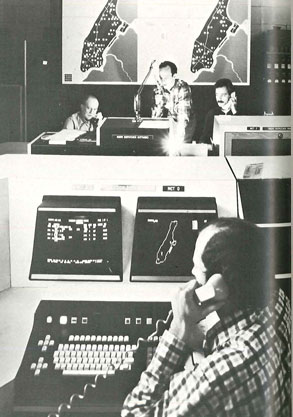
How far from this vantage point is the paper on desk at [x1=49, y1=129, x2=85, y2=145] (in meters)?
1.60

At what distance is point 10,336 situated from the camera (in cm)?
157

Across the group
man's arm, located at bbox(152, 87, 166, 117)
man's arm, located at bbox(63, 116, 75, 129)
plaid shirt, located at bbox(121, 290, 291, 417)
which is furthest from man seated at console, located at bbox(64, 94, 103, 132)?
plaid shirt, located at bbox(121, 290, 291, 417)

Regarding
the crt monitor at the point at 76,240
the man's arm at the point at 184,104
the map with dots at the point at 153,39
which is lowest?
the crt monitor at the point at 76,240

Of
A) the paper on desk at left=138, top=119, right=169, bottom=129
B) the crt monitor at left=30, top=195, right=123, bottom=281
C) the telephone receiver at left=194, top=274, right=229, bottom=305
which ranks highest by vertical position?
the paper on desk at left=138, top=119, right=169, bottom=129

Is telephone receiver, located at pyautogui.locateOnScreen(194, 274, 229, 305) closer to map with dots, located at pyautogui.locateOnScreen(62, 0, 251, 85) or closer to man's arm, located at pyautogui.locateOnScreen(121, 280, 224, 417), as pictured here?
man's arm, located at pyautogui.locateOnScreen(121, 280, 224, 417)

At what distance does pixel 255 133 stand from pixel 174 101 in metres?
0.20

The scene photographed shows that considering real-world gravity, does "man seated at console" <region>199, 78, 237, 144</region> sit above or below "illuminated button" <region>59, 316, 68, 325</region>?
above

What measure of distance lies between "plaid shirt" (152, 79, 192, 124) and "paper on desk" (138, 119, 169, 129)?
0.5 inches

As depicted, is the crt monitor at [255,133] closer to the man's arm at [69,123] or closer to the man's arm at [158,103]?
the man's arm at [158,103]

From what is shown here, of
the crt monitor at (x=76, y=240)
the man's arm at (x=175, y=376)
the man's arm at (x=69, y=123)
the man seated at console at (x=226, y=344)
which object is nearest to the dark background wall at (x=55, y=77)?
the man's arm at (x=69, y=123)

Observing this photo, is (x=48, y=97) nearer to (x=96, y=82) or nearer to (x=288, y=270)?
(x=96, y=82)

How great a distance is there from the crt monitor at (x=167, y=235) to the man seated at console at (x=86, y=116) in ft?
0.71

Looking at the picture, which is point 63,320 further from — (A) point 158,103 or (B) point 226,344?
(A) point 158,103

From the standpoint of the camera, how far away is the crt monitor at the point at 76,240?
159cm
